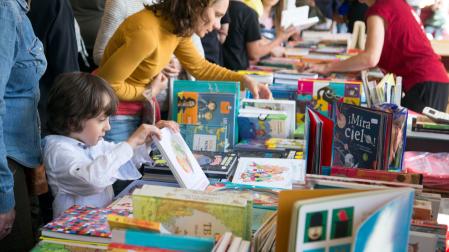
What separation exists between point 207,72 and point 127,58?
2.33 ft

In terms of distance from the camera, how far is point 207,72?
279cm

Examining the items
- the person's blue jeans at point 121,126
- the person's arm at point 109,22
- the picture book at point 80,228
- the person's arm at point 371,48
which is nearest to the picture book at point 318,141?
the picture book at point 80,228

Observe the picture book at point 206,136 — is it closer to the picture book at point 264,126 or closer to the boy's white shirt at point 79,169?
the picture book at point 264,126

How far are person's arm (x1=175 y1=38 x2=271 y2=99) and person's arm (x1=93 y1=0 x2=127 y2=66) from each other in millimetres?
322

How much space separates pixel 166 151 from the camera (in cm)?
177

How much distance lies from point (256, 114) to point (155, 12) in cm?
68

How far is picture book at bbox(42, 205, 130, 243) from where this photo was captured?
52.9 inches

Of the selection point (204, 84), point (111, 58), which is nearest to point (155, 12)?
point (111, 58)

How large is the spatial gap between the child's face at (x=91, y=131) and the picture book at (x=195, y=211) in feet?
2.36

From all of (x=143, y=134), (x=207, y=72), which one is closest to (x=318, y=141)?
(x=143, y=134)

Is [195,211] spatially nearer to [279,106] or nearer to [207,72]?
[279,106]

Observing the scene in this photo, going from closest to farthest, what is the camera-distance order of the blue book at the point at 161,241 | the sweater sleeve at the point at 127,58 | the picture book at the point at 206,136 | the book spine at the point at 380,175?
the blue book at the point at 161,241, the book spine at the point at 380,175, the sweater sleeve at the point at 127,58, the picture book at the point at 206,136

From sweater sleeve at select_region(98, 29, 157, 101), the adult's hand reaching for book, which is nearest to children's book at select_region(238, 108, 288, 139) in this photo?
sweater sleeve at select_region(98, 29, 157, 101)

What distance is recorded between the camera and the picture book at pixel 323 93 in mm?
2629
